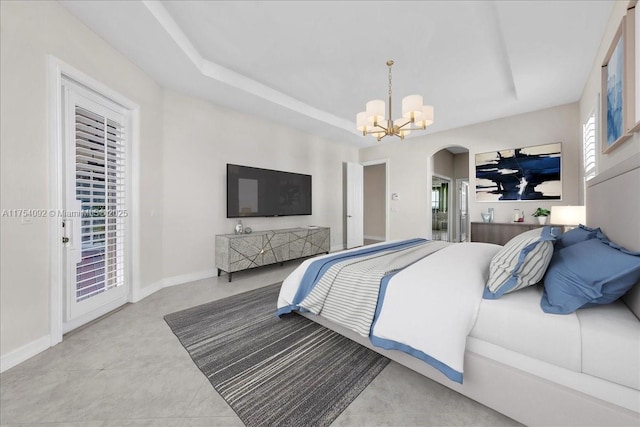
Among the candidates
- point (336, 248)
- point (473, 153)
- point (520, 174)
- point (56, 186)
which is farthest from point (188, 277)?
point (520, 174)

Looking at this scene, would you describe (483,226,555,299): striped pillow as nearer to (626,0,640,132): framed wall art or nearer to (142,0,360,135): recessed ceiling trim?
→ (626,0,640,132): framed wall art

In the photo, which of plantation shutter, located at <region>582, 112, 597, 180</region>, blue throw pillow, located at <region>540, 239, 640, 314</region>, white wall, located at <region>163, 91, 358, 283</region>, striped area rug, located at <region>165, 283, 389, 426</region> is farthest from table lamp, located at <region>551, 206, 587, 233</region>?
white wall, located at <region>163, 91, 358, 283</region>

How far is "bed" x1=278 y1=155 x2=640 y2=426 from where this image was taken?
0.99 metres

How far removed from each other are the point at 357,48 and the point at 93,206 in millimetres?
3123

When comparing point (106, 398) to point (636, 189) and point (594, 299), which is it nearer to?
point (594, 299)

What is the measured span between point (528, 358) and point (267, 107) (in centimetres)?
404

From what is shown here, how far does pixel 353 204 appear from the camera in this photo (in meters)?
5.97

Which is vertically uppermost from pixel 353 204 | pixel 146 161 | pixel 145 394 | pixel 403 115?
pixel 403 115

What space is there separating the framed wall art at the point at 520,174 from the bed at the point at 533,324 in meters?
2.71

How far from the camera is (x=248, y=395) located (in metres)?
1.41

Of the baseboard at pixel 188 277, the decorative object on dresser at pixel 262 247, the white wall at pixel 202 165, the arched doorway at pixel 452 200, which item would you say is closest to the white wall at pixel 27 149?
the white wall at pixel 202 165

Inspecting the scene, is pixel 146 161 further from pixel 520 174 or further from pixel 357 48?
pixel 520 174

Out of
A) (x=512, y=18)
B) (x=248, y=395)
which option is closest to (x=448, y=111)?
(x=512, y=18)

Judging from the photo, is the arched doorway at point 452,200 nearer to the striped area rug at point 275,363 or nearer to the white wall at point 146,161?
the white wall at point 146,161
